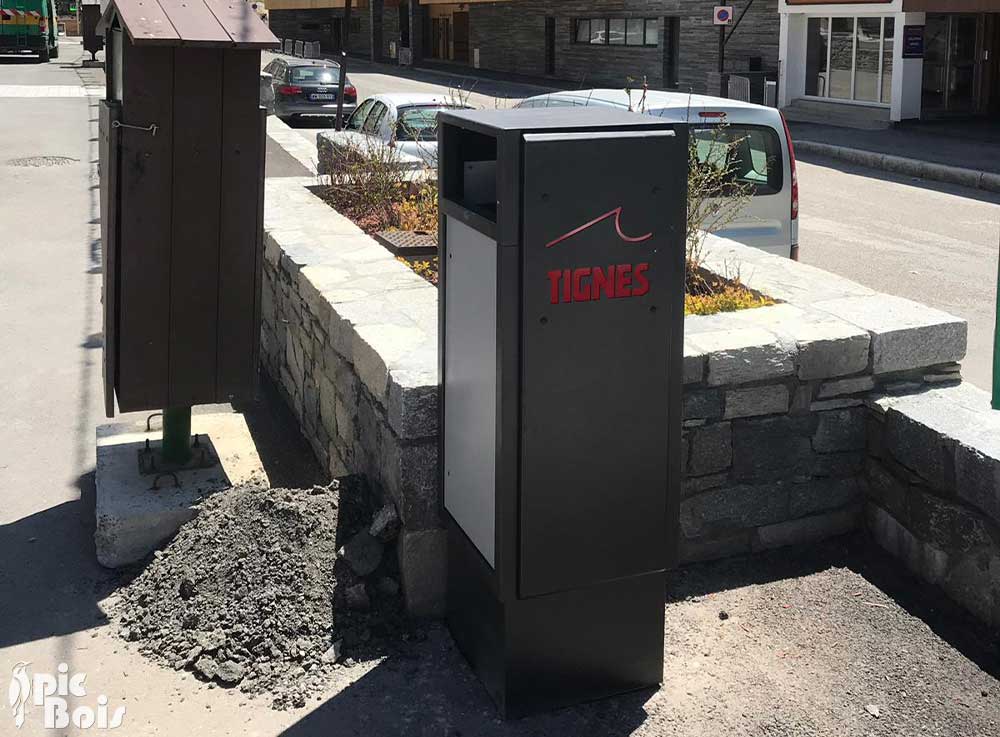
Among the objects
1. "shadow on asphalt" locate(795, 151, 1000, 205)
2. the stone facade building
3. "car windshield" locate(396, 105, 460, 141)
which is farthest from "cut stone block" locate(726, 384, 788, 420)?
the stone facade building

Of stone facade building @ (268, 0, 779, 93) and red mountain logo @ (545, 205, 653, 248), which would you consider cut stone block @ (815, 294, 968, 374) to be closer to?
red mountain logo @ (545, 205, 653, 248)

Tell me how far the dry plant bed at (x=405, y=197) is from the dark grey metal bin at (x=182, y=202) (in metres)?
1.83

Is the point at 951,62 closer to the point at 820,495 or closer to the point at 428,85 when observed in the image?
the point at 428,85

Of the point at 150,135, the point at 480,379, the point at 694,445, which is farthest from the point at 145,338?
the point at 694,445

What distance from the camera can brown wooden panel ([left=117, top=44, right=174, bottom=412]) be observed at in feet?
16.2

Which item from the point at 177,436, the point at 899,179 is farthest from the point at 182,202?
the point at 899,179

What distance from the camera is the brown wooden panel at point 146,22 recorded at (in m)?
4.65

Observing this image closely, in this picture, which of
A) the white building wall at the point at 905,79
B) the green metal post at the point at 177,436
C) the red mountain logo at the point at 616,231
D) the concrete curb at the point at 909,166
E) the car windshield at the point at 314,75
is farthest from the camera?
the car windshield at the point at 314,75

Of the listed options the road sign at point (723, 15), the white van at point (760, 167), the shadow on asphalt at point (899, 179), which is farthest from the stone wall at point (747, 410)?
the road sign at point (723, 15)

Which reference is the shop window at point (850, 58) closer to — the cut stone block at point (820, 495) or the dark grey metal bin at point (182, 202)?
the cut stone block at point (820, 495)

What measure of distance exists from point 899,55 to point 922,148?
4.30m

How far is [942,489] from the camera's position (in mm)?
4746

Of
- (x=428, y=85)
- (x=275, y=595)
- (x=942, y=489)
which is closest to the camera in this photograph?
(x=275, y=595)

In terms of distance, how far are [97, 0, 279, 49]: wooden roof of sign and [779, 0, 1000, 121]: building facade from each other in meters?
22.0
